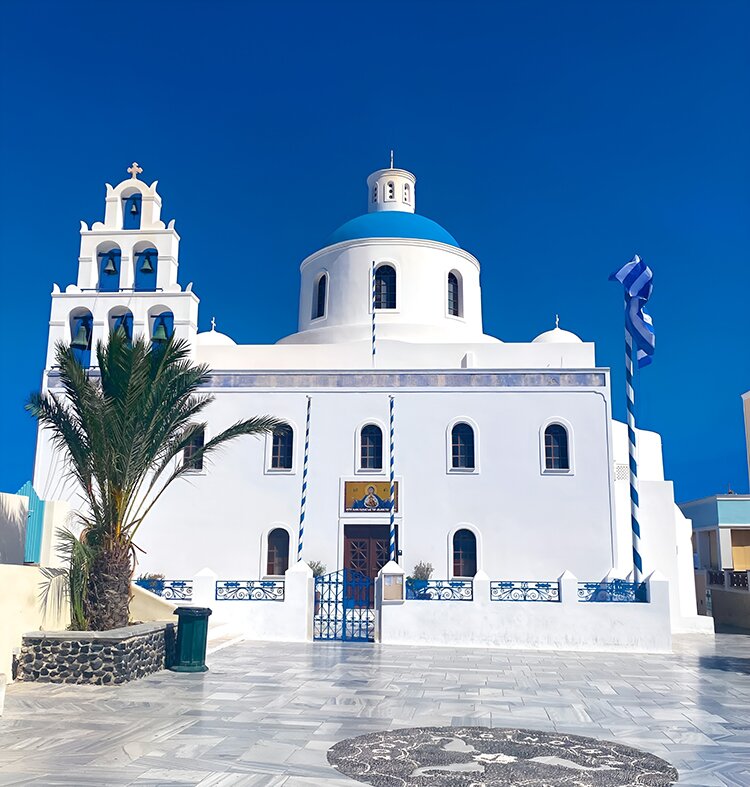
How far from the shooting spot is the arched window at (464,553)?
1889 centimetres

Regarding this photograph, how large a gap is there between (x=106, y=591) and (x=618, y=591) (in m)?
9.29

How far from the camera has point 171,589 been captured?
15336 millimetres

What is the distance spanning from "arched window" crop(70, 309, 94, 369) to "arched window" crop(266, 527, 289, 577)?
235 inches

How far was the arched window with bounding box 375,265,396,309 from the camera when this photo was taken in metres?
23.6

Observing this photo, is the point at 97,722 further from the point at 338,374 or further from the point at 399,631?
the point at 338,374

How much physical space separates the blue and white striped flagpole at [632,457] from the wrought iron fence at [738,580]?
727 cm

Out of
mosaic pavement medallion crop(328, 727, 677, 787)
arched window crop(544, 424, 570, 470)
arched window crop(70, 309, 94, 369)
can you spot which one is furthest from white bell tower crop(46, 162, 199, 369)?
mosaic pavement medallion crop(328, 727, 677, 787)

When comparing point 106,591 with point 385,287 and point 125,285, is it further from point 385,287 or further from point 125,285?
point 385,287

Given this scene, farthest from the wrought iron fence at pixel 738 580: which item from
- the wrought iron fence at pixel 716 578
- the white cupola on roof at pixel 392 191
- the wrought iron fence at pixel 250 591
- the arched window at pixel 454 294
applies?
the white cupola on roof at pixel 392 191

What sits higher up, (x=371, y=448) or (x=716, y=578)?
(x=371, y=448)

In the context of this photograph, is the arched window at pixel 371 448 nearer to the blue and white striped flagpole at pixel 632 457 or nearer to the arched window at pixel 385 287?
the arched window at pixel 385 287

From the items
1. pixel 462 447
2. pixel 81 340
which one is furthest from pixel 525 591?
pixel 81 340

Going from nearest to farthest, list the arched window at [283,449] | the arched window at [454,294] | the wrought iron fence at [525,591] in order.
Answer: the wrought iron fence at [525,591] < the arched window at [283,449] < the arched window at [454,294]

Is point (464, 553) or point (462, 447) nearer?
point (464, 553)
